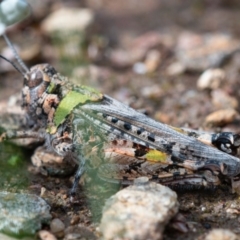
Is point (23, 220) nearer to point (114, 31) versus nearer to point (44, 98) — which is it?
point (44, 98)

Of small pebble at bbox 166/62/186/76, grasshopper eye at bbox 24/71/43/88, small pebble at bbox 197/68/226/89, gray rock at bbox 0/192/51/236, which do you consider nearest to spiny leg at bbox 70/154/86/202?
gray rock at bbox 0/192/51/236

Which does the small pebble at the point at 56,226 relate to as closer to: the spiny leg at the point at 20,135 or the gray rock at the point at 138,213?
the gray rock at the point at 138,213

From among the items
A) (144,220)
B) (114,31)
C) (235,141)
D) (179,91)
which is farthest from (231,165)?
(114,31)

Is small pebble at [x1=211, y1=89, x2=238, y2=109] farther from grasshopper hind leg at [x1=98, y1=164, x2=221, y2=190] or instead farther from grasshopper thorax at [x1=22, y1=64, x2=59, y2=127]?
grasshopper thorax at [x1=22, y1=64, x2=59, y2=127]

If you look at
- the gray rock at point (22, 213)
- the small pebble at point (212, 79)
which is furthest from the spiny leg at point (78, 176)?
the small pebble at point (212, 79)

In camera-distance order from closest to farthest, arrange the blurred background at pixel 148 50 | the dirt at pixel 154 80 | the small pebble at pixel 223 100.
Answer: the dirt at pixel 154 80
the small pebble at pixel 223 100
the blurred background at pixel 148 50

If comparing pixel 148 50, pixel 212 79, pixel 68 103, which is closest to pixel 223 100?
pixel 212 79
